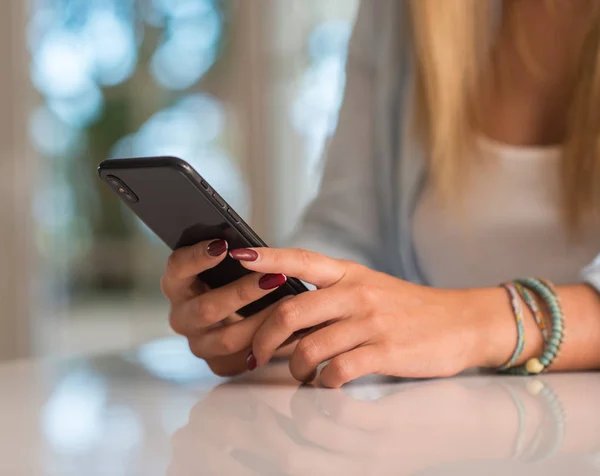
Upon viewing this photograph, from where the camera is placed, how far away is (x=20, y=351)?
300 cm

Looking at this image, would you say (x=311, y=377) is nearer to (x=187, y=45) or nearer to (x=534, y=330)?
(x=534, y=330)

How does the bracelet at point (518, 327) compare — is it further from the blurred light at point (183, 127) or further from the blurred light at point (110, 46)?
the blurred light at point (110, 46)

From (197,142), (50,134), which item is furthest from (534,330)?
(50,134)

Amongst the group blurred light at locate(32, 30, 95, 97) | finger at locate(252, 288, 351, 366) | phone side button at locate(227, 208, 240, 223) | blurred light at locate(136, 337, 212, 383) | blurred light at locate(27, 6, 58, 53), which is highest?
blurred light at locate(27, 6, 58, 53)

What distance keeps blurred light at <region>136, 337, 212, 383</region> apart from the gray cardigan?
0.88 ft

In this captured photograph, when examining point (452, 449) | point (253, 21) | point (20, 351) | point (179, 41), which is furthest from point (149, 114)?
point (452, 449)

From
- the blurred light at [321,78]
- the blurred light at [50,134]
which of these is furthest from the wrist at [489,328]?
the blurred light at [50,134]

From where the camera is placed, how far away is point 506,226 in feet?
3.21

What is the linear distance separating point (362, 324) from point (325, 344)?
40 mm

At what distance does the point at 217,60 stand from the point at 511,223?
2342 millimetres

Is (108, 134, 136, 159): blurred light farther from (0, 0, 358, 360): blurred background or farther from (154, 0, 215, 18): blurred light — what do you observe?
(154, 0, 215, 18): blurred light

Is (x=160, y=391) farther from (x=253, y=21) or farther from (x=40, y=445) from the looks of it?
(x=253, y=21)

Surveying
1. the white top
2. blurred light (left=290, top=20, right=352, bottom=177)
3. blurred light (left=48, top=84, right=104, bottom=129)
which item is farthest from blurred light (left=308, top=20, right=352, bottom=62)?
the white top

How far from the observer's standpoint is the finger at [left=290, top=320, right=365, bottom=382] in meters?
0.59
